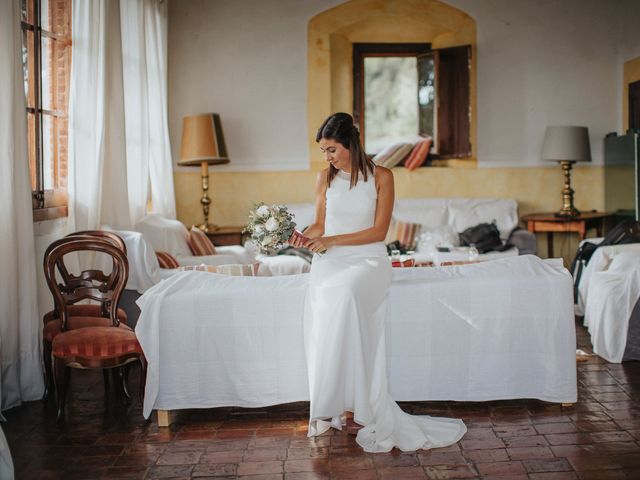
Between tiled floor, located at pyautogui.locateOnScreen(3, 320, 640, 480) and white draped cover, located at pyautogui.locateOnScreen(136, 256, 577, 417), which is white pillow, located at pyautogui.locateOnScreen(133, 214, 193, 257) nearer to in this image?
tiled floor, located at pyautogui.locateOnScreen(3, 320, 640, 480)

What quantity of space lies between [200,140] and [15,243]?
359 centimetres

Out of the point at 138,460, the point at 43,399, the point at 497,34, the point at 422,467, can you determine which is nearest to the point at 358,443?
the point at 422,467

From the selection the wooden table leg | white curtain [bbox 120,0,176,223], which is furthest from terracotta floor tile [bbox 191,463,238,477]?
white curtain [bbox 120,0,176,223]

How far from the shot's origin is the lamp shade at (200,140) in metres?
8.19

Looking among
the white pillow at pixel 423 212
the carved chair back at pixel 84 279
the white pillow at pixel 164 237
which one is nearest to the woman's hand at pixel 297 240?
the carved chair back at pixel 84 279

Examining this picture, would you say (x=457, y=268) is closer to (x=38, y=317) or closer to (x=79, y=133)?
(x=38, y=317)

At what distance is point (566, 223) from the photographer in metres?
8.37

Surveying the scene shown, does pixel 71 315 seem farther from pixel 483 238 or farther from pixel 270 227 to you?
pixel 483 238

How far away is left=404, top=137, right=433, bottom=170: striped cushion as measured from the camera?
29.1ft

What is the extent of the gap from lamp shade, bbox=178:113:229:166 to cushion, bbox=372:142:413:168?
5.76 ft

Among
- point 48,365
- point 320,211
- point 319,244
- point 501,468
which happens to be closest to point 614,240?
point 320,211

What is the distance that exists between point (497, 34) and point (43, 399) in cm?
613

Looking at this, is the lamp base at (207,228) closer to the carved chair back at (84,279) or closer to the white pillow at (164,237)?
the white pillow at (164,237)

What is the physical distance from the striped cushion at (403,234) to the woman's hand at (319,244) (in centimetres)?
360
